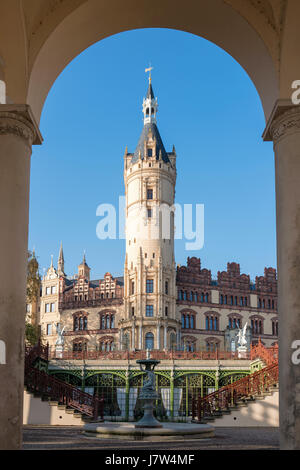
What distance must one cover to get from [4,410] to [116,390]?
26.2 meters

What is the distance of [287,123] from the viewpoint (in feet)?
24.6

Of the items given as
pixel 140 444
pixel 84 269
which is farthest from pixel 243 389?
pixel 84 269

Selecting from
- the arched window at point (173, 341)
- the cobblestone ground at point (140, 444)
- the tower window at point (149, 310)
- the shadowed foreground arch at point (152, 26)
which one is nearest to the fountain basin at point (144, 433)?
the cobblestone ground at point (140, 444)

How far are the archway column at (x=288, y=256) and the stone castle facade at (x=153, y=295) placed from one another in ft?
146

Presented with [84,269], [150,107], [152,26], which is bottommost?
[152,26]

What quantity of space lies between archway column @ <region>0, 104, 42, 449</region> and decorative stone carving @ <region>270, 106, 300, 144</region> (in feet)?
10.4

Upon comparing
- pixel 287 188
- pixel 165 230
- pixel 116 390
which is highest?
pixel 165 230

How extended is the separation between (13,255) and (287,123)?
12.4ft

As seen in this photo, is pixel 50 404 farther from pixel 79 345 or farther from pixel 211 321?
→ pixel 211 321

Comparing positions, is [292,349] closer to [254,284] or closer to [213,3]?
[213,3]

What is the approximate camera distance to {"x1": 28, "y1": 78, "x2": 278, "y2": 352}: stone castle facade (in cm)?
5325

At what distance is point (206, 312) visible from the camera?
188 feet

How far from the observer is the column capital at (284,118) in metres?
7.45
